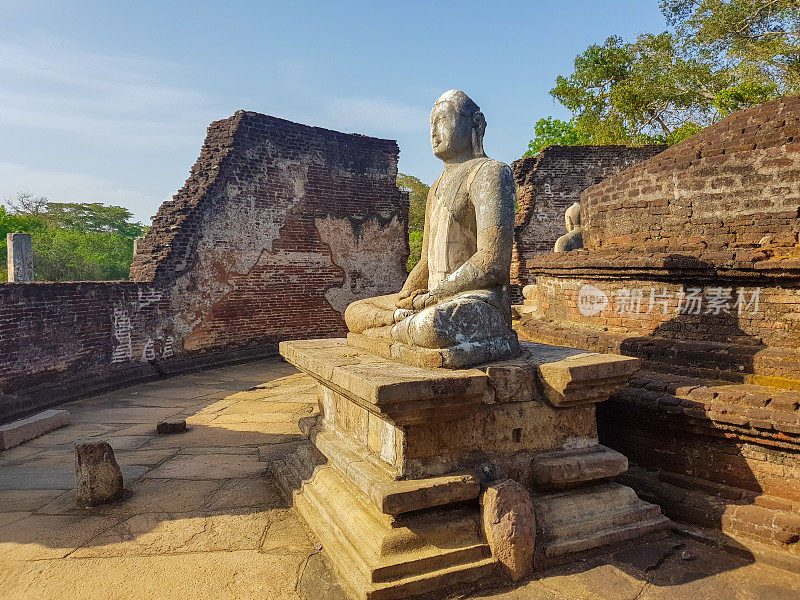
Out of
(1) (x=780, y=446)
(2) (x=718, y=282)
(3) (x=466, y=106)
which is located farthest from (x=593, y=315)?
(3) (x=466, y=106)

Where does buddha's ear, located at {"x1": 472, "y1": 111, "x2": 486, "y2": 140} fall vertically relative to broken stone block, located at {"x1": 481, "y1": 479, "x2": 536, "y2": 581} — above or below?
above

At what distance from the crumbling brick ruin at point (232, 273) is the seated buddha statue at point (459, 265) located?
4.62 metres

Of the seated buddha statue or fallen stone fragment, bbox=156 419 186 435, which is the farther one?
fallen stone fragment, bbox=156 419 186 435

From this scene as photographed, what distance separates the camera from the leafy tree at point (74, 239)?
22453 millimetres

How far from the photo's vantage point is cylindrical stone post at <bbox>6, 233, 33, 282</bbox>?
1070cm

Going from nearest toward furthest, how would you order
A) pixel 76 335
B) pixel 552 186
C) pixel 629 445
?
pixel 629 445, pixel 76 335, pixel 552 186

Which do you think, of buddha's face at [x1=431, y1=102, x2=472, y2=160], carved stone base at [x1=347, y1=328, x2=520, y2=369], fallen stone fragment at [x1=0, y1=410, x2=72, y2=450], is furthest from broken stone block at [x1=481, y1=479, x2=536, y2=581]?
fallen stone fragment at [x1=0, y1=410, x2=72, y2=450]

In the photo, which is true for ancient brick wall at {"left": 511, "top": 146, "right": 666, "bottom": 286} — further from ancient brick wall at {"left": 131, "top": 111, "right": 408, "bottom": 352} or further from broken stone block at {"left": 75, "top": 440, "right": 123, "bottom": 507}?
broken stone block at {"left": 75, "top": 440, "right": 123, "bottom": 507}

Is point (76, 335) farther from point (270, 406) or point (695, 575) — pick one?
point (695, 575)

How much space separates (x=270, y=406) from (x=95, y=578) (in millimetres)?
3217

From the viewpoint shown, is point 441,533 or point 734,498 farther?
point 734,498

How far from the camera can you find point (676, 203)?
13.8 ft

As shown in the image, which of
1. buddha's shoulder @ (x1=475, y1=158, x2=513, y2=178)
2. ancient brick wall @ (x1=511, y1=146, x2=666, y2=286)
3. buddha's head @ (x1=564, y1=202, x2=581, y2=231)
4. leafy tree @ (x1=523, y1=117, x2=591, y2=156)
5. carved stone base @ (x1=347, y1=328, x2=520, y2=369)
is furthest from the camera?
leafy tree @ (x1=523, y1=117, x2=591, y2=156)

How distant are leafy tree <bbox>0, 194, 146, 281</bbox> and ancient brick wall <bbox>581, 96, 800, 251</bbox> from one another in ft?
71.2
